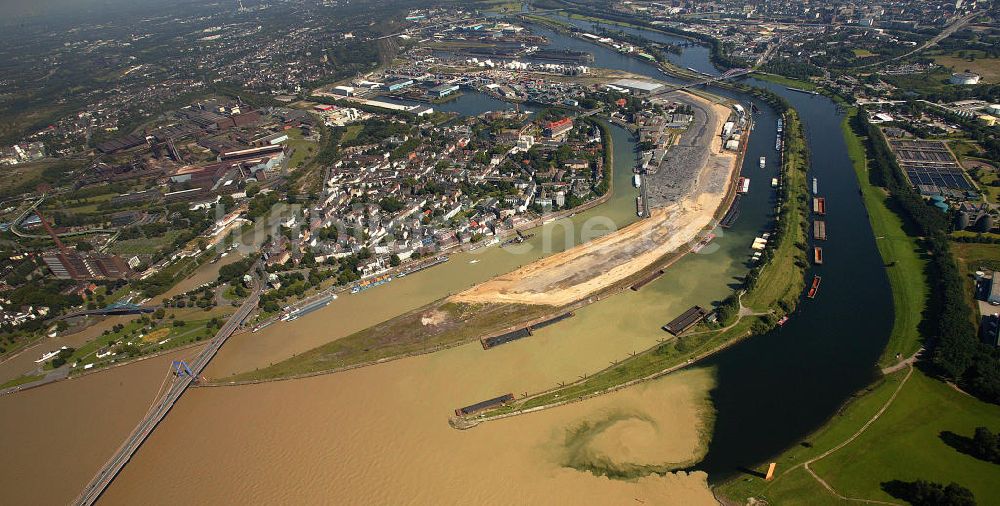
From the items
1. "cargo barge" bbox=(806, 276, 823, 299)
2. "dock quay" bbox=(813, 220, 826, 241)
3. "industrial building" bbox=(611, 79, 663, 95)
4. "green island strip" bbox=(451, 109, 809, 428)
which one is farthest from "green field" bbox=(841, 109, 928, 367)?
"industrial building" bbox=(611, 79, 663, 95)

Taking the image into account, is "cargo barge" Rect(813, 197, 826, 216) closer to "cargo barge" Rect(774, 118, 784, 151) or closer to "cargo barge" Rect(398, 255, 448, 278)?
"cargo barge" Rect(774, 118, 784, 151)

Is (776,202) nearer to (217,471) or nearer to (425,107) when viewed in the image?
(217,471)

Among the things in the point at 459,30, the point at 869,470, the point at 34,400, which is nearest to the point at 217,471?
the point at 34,400

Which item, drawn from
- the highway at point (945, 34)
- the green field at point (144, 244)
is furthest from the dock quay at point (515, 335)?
the highway at point (945, 34)

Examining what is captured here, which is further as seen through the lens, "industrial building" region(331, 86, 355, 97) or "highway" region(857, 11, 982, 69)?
"industrial building" region(331, 86, 355, 97)

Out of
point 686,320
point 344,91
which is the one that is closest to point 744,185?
point 686,320

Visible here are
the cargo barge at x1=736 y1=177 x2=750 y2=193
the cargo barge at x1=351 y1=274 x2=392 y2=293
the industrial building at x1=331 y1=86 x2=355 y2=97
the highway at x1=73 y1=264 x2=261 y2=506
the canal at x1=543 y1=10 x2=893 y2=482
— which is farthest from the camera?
the industrial building at x1=331 y1=86 x2=355 y2=97
